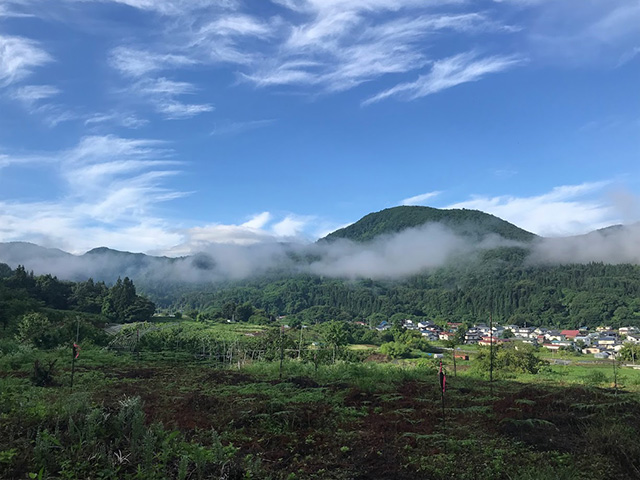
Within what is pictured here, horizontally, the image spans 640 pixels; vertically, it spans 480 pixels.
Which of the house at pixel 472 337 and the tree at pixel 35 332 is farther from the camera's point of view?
the house at pixel 472 337

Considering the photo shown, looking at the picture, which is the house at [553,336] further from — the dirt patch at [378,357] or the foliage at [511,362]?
the foliage at [511,362]

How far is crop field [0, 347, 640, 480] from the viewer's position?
686 cm

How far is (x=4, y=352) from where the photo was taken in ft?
90.3

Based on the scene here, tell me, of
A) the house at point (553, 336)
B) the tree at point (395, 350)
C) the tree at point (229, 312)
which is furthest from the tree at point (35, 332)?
the house at point (553, 336)

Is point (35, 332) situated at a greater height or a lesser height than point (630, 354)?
greater

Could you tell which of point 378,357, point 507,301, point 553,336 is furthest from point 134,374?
point 507,301

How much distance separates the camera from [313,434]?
10.7 metres

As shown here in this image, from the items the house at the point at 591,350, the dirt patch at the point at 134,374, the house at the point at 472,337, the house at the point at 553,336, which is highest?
the dirt patch at the point at 134,374

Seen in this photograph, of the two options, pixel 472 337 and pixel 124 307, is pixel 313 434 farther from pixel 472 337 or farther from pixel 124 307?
pixel 472 337

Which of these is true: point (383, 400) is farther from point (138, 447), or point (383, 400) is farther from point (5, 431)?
point (5, 431)

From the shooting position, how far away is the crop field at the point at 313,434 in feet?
22.5

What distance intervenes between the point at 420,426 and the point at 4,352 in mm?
28975

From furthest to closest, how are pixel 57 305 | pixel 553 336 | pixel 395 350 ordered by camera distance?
pixel 553 336
pixel 57 305
pixel 395 350

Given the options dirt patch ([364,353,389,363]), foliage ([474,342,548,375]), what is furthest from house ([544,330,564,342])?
foliage ([474,342,548,375])
